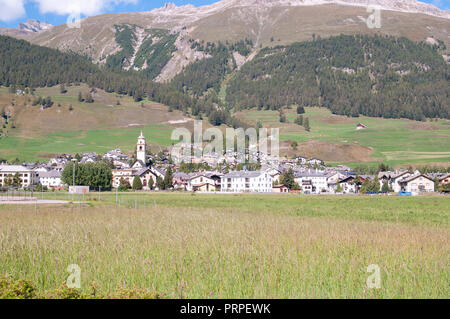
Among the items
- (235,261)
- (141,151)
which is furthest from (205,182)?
(235,261)

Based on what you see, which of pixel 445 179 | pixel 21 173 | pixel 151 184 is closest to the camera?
pixel 151 184

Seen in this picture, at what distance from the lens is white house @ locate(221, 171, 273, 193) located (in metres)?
136

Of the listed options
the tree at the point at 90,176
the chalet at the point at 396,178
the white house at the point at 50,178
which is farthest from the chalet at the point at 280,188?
the white house at the point at 50,178

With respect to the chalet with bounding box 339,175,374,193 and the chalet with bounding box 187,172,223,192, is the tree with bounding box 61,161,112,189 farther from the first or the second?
the chalet with bounding box 339,175,374,193

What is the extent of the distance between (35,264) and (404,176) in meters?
134

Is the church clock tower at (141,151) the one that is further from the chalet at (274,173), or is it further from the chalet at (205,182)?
the chalet at (274,173)

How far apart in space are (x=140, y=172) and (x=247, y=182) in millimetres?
33939

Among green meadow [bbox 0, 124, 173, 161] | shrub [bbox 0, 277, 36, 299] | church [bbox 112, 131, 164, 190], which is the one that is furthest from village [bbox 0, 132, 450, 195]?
shrub [bbox 0, 277, 36, 299]

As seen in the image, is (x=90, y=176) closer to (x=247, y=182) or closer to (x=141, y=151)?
(x=247, y=182)

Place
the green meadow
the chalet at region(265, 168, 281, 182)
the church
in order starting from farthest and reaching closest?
the green meadow < the chalet at region(265, 168, 281, 182) < the church

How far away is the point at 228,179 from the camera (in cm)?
14138

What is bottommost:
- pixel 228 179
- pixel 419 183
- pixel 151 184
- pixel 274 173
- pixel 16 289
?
pixel 151 184

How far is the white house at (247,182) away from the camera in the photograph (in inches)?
5349
